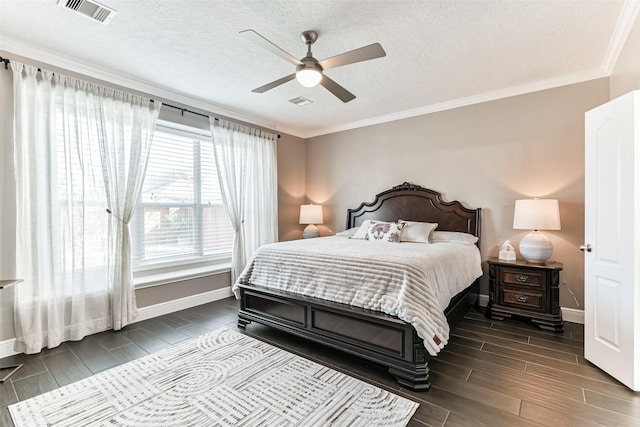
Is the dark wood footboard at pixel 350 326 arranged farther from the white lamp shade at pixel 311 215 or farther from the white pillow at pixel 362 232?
the white lamp shade at pixel 311 215

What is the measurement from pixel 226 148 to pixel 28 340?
3.00m

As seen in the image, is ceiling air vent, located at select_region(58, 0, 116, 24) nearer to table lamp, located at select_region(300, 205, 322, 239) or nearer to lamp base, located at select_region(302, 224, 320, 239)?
table lamp, located at select_region(300, 205, 322, 239)

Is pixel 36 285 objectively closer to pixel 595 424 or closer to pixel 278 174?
pixel 278 174

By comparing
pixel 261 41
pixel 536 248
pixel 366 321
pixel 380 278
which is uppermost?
pixel 261 41

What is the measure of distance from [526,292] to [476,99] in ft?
8.35

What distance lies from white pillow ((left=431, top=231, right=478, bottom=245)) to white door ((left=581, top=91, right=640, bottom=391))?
1.31 metres

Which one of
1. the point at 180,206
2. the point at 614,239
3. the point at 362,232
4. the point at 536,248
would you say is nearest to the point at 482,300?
the point at 536,248

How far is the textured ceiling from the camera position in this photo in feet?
7.27

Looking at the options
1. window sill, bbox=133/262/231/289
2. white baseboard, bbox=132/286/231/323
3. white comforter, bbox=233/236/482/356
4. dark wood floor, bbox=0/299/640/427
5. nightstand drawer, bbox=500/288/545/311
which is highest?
white comforter, bbox=233/236/482/356

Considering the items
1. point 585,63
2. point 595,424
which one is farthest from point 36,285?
point 585,63

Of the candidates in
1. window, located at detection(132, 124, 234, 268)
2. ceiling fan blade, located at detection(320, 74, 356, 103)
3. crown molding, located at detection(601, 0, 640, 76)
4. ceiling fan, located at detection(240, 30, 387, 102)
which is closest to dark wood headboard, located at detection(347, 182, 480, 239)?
crown molding, located at detection(601, 0, 640, 76)

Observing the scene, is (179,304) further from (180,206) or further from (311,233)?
(311,233)

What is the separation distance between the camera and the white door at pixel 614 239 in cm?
203

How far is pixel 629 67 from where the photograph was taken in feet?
8.26
